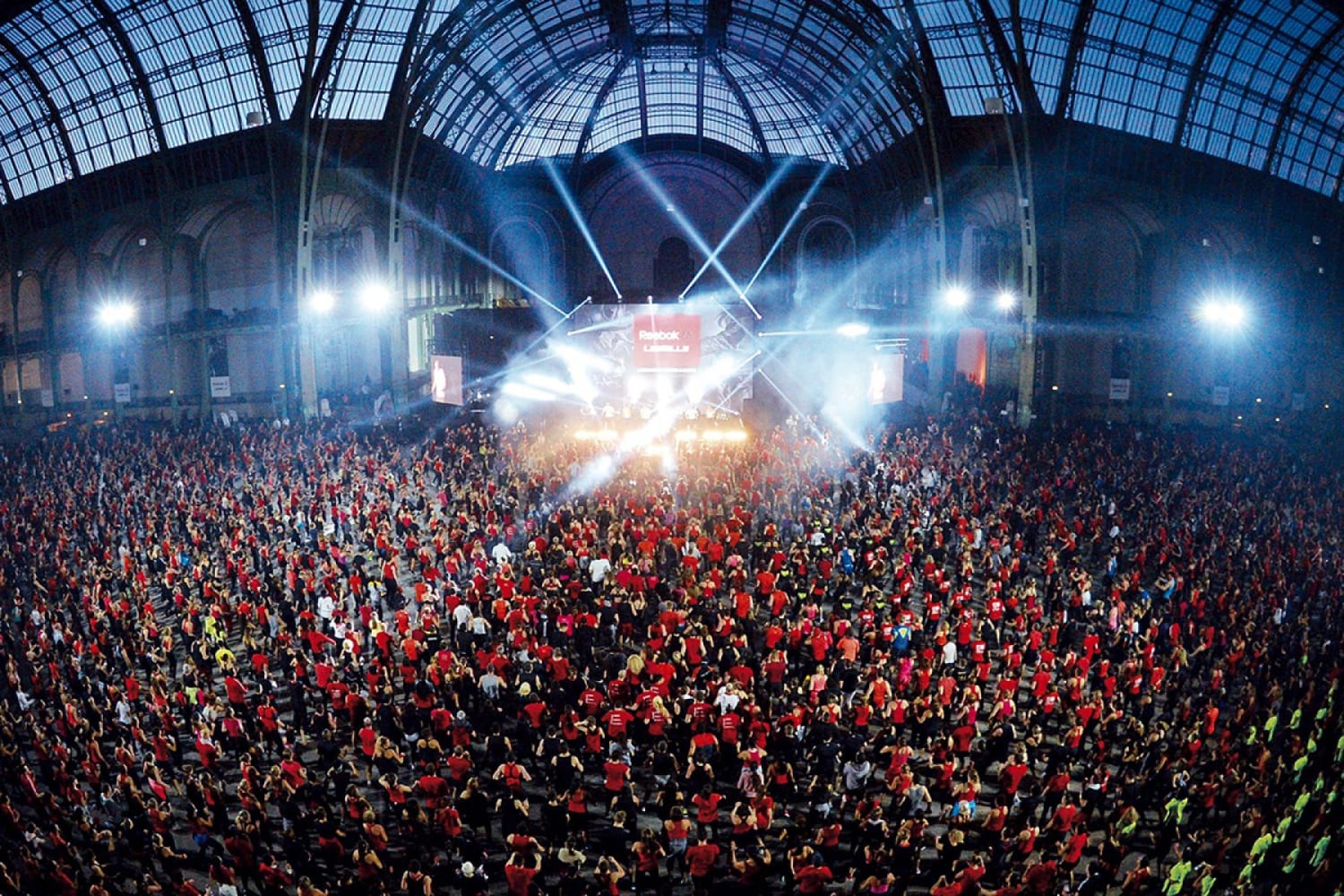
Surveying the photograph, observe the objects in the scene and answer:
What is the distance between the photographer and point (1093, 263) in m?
43.8

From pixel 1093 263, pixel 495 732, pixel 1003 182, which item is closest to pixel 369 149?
pixel 1003 182

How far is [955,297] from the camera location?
45.8m

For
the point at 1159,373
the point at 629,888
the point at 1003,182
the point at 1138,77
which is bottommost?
the point at 629,888

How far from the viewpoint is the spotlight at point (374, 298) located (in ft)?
150

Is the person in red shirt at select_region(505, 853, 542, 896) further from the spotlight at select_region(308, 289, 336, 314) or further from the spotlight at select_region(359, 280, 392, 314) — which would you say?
the spotlight at select_region(359, 280, 392, 314)

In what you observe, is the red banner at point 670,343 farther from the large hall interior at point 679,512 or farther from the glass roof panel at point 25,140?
the glass roof panel at point 25,140

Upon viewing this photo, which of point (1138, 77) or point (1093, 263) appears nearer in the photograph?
point (1138, 77)

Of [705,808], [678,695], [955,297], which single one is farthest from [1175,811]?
[955,297]

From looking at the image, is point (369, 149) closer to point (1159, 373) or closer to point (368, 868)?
point (1159, 373)

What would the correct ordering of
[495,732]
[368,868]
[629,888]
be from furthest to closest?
1. [495,732]
2. [629,888]
3. [368,868]

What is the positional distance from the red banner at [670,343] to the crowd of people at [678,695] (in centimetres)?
1021

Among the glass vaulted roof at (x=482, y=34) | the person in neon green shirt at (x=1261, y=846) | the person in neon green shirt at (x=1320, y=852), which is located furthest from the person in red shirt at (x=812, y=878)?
the glass vaulted roof at (x=482, y=34)

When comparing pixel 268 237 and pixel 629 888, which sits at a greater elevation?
pixel 268 237

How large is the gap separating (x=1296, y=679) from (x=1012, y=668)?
4.38 m
